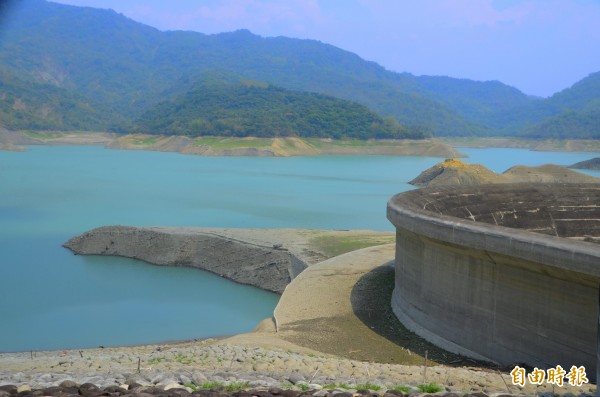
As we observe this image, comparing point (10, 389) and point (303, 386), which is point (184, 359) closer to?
point (303, 386)

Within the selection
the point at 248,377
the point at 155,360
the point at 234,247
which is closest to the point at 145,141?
the point at 234,247

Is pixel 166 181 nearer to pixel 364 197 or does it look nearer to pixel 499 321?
pixel 364 197

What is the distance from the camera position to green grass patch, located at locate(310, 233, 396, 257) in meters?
19.8

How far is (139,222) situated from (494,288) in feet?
82.8

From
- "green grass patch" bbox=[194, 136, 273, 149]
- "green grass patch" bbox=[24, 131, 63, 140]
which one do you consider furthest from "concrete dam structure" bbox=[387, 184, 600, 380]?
"green grass patch" bbox=[24, 131, 63, 140]

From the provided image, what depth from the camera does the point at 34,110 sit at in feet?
427

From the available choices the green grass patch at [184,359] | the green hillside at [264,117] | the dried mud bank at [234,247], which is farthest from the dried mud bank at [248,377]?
the green hillside at [264,117]

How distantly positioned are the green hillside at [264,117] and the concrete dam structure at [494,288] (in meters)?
87.3

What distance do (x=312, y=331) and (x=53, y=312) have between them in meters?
8.20

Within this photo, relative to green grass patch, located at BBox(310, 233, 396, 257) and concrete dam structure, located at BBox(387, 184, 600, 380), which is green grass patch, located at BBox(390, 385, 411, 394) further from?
green grass patch, located at BBox(310, 233, 396, 257)

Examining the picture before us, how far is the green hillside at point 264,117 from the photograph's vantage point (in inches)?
3949

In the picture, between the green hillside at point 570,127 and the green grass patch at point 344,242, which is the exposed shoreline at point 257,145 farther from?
the green grass patch at point 344,242

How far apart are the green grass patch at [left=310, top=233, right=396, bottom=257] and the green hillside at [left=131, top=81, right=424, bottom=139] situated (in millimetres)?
75796

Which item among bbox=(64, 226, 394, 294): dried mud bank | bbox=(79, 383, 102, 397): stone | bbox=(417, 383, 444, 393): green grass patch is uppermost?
bbox=(79, 383, 102, 397): stone
